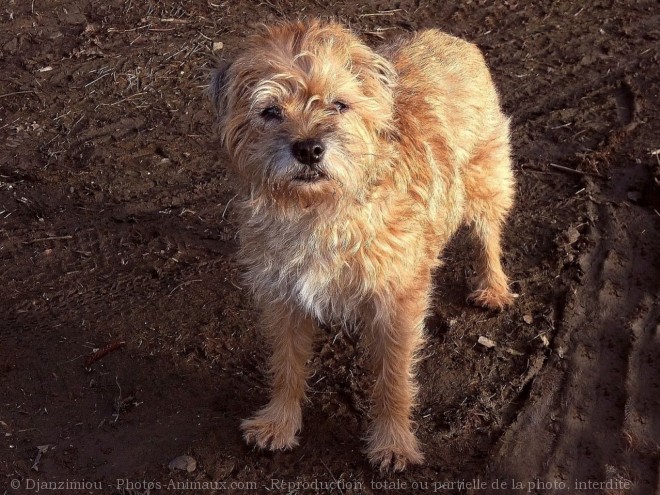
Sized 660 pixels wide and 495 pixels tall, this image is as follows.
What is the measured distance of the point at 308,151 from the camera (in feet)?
11.8

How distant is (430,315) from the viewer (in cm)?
566

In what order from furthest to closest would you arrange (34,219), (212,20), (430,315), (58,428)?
(212,20) → (34,219) → (430,315) → (58,428)

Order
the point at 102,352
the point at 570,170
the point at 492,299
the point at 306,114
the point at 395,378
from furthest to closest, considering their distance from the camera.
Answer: the point at 570,170
the point at 492,299
the point at 102,352
the point at 395,378
the point at 306,114

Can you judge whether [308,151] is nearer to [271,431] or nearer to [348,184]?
[348,184]

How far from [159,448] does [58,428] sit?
2.23ft

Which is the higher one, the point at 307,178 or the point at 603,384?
the point at 307,178

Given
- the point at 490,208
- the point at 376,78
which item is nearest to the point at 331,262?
the point at 376,78

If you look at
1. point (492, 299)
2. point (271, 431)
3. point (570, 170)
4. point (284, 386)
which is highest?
point (570, 170)

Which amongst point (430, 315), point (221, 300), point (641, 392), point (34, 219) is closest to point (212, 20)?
point (34, 219)

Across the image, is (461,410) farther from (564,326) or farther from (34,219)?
(34,219)

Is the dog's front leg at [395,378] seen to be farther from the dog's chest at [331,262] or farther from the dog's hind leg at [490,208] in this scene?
the dog's hind leg at [490,208]

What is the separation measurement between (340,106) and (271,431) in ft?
6.94

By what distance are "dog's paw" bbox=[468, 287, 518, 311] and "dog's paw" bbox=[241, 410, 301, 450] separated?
5.62 feet

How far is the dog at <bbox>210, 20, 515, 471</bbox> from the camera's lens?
3766mm
